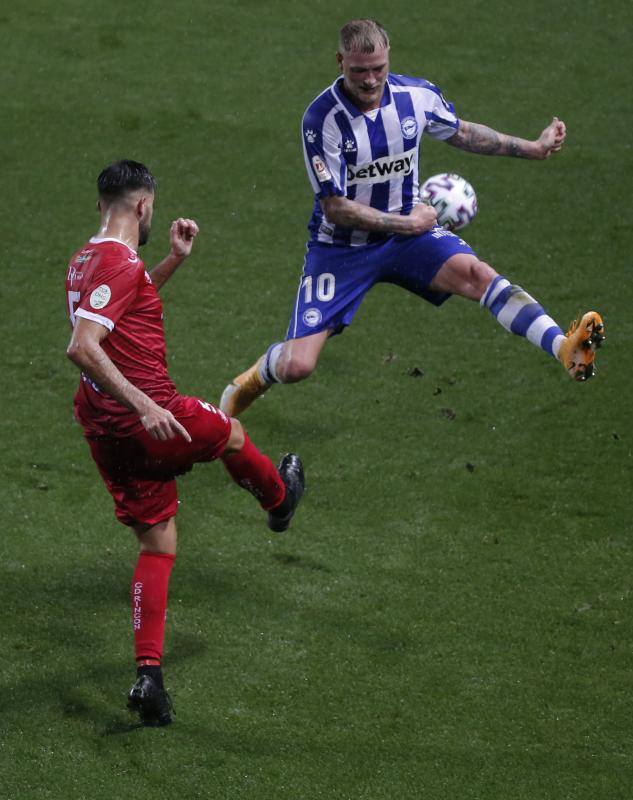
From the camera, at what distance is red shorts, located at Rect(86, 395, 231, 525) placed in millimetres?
5453

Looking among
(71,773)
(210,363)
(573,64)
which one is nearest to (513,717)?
(71,773)

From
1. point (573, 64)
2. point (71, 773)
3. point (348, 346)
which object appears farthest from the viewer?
point (573, 64)

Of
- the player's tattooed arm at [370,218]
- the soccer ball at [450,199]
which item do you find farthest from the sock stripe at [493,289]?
the soccer ball at [450,199]

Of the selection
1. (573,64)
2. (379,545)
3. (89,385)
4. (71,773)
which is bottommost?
(71,773)

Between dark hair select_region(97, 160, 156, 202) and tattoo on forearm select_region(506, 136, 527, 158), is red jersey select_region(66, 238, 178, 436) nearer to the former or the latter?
dark hair select_region(97, 160, 156, 202)

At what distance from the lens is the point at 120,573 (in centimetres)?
659

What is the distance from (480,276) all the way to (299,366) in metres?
0.98

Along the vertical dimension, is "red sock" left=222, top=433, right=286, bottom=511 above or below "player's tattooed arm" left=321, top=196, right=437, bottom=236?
below

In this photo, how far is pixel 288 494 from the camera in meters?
6.36

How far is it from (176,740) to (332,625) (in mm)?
1025

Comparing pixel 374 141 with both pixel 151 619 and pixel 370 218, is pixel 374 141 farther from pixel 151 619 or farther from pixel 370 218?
pixel 151 619

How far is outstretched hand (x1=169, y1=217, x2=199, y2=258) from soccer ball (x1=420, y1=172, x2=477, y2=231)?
2.55 meters

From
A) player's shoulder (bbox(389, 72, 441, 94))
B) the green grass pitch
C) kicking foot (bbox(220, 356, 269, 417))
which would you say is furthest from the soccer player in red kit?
player's shoulder (bbox(389, 72, 441, 94))

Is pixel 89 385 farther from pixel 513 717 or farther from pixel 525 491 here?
pixel 525 491
